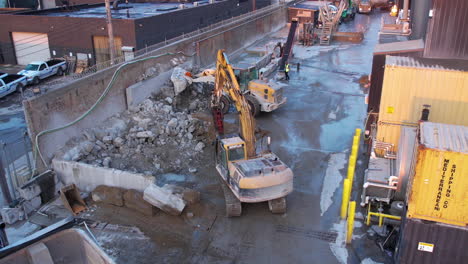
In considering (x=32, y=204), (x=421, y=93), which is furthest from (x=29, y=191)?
(x=421, y=93)

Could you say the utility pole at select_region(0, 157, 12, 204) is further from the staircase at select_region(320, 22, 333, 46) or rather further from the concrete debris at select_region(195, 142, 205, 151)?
the staircase at select_region(320, 22, 333, 46)

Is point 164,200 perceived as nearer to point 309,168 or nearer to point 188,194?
point 188,194

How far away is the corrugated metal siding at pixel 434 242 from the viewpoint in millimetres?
9594

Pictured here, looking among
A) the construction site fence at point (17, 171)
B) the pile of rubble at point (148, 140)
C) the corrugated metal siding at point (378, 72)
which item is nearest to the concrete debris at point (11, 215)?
the construction site fence at point (17, 171)

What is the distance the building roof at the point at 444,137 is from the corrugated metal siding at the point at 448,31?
20.7 ft

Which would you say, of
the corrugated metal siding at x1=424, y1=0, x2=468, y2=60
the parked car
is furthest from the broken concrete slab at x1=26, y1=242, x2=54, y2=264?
the parked car

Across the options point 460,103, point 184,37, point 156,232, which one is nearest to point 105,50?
point 184,37

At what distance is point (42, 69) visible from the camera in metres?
28.6

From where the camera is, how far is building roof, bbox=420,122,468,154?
9.31 meters

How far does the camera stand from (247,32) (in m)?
40.0

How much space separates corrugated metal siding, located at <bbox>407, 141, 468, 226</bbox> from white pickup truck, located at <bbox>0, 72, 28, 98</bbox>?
23.2m

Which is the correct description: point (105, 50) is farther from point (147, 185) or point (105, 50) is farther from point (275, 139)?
point (147, 185)

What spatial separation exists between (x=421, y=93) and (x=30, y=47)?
96.2ft

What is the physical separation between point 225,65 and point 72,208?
760 cm
